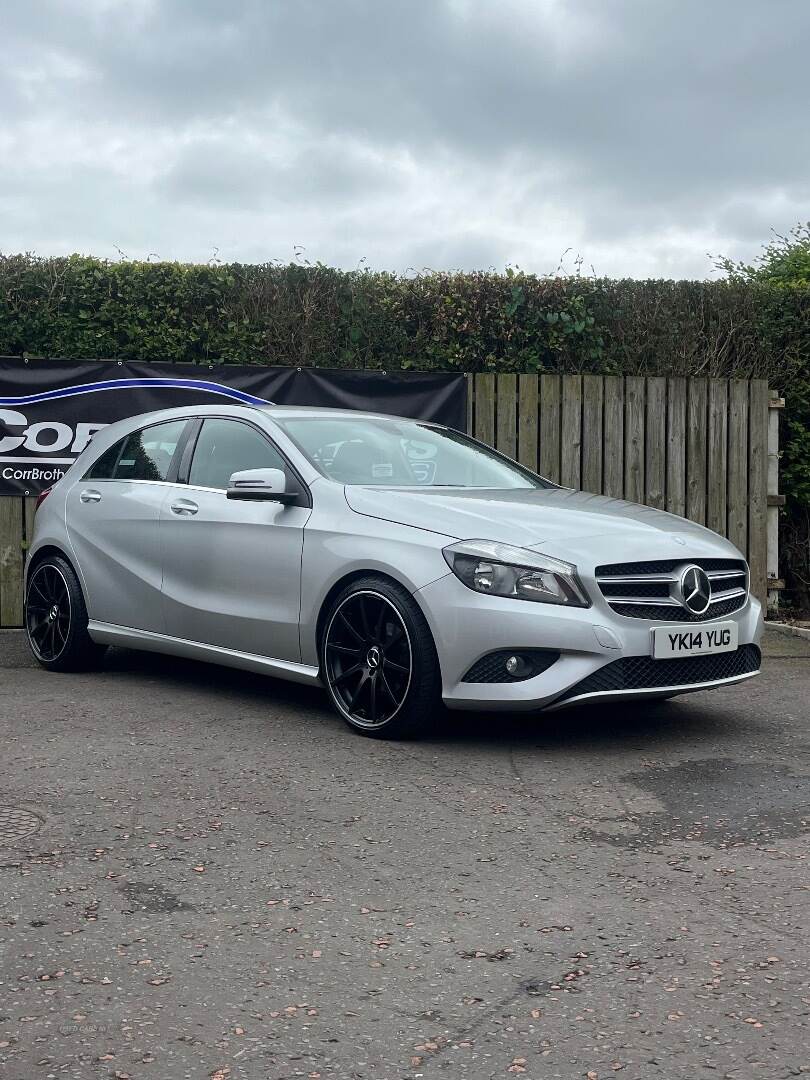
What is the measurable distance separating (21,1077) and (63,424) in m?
8.02

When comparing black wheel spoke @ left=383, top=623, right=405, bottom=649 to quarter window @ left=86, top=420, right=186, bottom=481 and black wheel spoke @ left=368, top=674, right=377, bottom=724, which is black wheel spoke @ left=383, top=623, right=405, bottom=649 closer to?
black wheel spoke @ left=368, top=674, right=377, bottom=724

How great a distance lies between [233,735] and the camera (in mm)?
6055

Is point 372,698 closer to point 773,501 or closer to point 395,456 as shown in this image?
point 395,456

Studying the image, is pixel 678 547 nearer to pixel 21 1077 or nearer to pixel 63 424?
pixel 21 1077

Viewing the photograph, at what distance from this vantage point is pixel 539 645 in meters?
5.55

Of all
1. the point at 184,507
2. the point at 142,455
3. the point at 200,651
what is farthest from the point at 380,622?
the point at 142,455

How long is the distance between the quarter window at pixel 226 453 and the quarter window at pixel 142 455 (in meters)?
0.25

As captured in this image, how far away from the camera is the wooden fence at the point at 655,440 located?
1081 centimetres

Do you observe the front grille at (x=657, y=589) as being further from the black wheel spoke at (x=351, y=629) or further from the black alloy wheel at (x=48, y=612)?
the black alloy wheel at (x=48, y=612)

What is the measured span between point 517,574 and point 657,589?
670 mm


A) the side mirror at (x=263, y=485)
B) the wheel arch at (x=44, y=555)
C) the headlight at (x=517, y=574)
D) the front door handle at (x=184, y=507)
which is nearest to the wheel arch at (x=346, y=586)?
the headlight at (x=517, y=574)

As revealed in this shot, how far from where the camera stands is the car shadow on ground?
6027 mm

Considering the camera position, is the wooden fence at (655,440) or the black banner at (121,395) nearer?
the black banner at (121,395)

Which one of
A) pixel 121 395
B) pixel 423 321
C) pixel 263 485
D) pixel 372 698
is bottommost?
pixel 372 698
